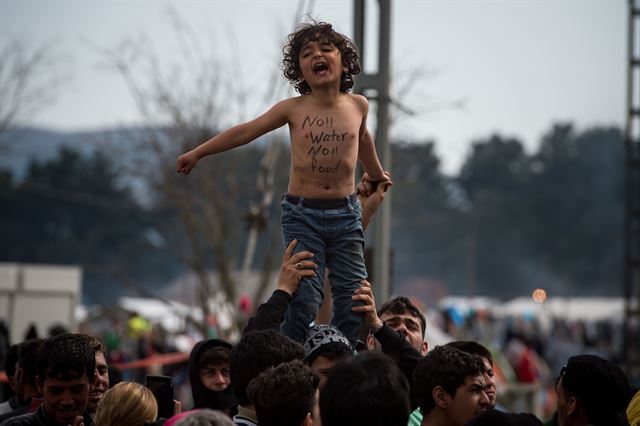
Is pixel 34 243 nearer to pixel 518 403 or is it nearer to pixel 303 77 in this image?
pixel 518 403

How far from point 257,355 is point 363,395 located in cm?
128

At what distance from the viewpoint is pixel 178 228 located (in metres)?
56.4

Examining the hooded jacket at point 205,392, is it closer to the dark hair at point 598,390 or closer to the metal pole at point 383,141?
the dark hair at point 598,390

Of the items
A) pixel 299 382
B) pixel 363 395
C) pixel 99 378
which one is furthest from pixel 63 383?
pixel 363 395

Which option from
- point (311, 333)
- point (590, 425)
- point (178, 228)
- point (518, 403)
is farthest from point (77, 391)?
point (178, 228)

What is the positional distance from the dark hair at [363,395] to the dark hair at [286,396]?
490 mm

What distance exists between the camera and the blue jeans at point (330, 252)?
5.68m

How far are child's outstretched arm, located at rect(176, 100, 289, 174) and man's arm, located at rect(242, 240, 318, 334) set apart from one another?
0.58m

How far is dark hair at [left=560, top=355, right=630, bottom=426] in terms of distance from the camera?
221 inches

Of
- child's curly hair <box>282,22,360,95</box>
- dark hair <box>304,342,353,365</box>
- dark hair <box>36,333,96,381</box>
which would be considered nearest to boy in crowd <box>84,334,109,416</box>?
dark hair <box>36,333,96,381</box>

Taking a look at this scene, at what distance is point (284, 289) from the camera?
5.61 m

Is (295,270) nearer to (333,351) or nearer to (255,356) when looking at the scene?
(333,351)

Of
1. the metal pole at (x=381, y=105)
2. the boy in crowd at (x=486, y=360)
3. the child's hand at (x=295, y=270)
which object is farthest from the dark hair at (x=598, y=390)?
the metal pole at (x=381, y=105)

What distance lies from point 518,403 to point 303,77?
54.2 ft
